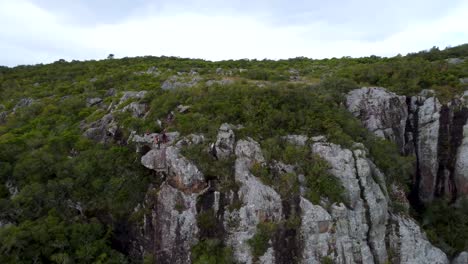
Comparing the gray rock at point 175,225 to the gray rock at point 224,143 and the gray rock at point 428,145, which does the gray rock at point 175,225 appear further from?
the gray rock at point 428,145

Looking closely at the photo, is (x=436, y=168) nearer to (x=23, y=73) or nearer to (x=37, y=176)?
(x=37, y=176)

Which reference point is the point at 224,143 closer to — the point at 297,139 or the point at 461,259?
the point at 297,139

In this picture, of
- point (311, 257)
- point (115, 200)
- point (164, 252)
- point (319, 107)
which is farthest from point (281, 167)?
point (115, 200)

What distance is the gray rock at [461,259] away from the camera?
54.7 ft

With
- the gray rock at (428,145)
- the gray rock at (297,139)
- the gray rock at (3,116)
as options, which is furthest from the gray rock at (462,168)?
the gray rock at (3,116)

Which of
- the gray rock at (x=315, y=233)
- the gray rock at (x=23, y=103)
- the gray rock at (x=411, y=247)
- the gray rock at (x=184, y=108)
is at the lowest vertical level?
the gray rock at (x=411, y=247)

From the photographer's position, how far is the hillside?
14.5 metres

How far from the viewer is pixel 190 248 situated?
14.8 meters

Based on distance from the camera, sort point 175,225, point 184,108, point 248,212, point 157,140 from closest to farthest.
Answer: point 248,212 < point 175,225 < point 157,140 < point 184,108

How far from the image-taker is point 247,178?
15578mm

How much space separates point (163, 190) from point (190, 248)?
3.27m

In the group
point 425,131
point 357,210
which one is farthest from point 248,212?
point 425,131

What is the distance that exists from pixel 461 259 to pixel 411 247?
450 cm

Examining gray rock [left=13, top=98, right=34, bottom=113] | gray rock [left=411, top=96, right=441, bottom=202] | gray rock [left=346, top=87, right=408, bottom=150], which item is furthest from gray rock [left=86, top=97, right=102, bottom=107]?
gray rock [left=411, top=96, right=441, bottom=202]
